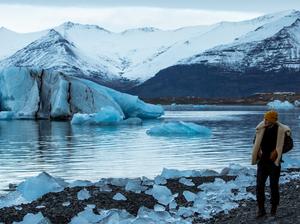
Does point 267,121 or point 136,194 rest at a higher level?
point 267,121

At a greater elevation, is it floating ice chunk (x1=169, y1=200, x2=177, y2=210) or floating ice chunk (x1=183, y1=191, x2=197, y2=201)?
floating ice chunk (x1=183, y1=191, x2=197, y2=201)

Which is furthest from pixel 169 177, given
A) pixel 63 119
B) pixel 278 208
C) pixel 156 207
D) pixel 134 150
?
pixel 63 119

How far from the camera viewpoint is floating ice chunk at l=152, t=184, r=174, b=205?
44.7 ft

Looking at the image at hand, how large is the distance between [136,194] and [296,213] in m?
4.33

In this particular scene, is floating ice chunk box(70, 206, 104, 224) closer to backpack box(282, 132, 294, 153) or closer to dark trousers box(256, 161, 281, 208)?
dark trousers box(256, 161, 281, 208)

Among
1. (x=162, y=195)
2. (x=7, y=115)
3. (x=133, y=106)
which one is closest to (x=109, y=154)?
(x=162, y=195)

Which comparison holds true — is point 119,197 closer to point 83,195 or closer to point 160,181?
point 83,195

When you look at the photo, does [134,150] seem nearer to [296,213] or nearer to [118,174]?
[118,174]

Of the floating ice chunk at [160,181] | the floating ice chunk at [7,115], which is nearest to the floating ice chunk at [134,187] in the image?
the floating ice chunk at [160,181]

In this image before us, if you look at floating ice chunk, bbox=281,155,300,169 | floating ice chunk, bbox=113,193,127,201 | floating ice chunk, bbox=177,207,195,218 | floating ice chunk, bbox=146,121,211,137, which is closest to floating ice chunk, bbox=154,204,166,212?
floating ice chunk, bbox=177,207,195,218

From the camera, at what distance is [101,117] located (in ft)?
171

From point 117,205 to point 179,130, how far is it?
29625mm

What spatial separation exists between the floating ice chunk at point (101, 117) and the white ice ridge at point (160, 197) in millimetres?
33667

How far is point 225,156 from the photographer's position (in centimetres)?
2742
